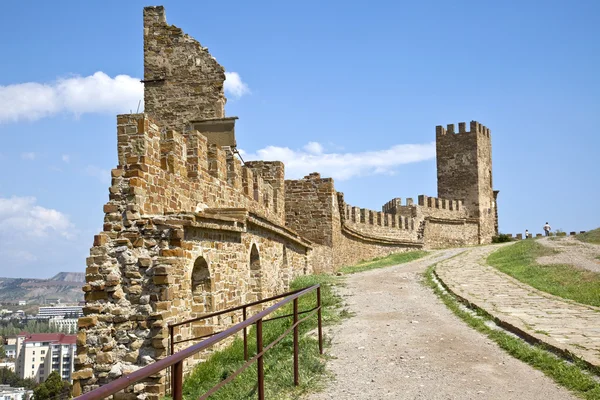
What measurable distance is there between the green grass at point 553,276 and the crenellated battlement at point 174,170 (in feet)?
24.8

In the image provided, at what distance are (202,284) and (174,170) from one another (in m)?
2.10

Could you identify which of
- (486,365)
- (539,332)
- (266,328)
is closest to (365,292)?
(266,328)

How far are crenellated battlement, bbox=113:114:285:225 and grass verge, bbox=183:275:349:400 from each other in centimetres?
269

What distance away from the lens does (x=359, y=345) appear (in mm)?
8992

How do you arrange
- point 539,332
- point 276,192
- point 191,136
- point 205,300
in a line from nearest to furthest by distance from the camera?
point 539,332, point 205,300, point 191,136, point 276,192

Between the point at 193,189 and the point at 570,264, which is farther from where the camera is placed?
the point at 570,264

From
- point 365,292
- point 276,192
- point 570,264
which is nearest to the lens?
point 365,292

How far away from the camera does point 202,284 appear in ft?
35.6

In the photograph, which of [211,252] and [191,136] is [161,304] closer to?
[211,252]

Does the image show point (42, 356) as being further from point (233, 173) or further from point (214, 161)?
point (214, 161)

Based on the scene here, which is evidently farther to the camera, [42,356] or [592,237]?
[42,356]

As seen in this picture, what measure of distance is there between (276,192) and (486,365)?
13.0 m

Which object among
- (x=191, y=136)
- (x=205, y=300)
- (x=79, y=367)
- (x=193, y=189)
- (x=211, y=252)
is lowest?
(x=79, y=367)

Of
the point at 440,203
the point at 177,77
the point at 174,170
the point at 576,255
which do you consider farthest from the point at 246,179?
the point at 440,203
